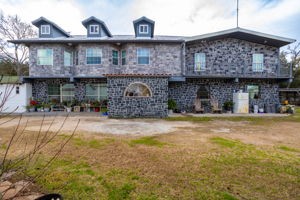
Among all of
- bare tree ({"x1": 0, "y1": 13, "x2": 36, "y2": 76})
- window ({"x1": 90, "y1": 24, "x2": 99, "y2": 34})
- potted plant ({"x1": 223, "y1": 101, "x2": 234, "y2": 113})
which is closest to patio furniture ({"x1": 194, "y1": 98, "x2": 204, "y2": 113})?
potted plant ({"x1": 223, "y1": 101, "x2": 234, "y2": 113})

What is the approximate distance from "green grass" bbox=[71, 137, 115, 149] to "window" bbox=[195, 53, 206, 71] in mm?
11316

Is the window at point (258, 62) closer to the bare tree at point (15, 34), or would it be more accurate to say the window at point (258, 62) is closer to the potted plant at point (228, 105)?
the potted plant at point (228, 105)

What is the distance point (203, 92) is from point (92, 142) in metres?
11.6

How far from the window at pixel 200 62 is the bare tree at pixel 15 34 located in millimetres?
20440

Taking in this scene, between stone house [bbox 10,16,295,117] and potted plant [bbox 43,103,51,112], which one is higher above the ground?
stone house [bbox 10,16,295,117]

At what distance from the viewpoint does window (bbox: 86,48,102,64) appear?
45.3 ft

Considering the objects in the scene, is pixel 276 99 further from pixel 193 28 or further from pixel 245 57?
pixel 193 28

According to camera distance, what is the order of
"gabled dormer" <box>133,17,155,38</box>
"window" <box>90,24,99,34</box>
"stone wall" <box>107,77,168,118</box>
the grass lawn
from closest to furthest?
the grass lawn, "stone wall" <box>107,77,168,118</box>, "gabled dormer" <box>133,17,155,38</box>, "window" <box>90,24,99,34</box>

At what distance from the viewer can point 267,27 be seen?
21.9 metres

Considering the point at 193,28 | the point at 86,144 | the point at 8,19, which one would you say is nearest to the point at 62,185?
the point at 86,144

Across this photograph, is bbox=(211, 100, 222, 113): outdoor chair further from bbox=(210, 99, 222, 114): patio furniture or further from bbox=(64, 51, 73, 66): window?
bbox=(64, 51, 73, 66): window

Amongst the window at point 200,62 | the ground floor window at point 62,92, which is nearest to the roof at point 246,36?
the window at point 200,62

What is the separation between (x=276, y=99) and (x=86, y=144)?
669 inches

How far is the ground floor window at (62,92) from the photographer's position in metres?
14.6
